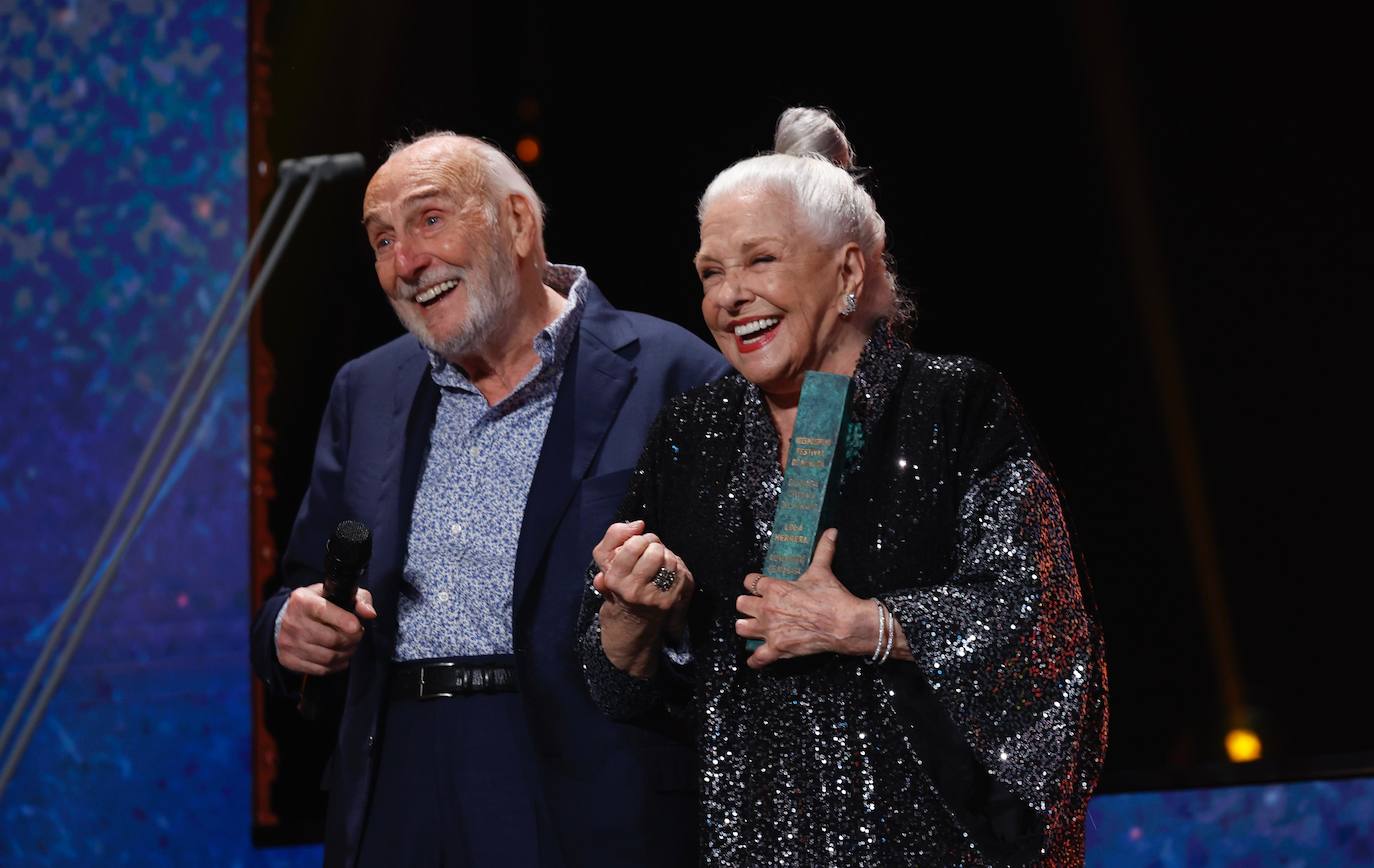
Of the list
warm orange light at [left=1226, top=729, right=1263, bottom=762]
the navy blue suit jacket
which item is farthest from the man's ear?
warm orange light at [left=1226, top=729, right=1263, bottom=762]

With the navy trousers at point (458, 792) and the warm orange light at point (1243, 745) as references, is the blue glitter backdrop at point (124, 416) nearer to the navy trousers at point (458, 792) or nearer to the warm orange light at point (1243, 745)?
the navy trousers at point (458, 792)

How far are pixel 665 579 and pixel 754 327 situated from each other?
0.30 meters

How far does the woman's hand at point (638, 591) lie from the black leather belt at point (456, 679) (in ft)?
1.07

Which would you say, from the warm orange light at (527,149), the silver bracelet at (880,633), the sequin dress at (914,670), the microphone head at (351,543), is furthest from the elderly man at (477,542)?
the warm orange light at (527,149)

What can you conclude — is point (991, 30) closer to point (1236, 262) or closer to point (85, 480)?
point (1236, 262)

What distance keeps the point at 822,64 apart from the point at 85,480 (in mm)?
1851

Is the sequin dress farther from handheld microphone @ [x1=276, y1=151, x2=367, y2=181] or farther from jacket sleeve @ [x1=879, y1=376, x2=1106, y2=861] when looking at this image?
handheld microphone @ [x1=276, y1=151, x2=367, y2=181]

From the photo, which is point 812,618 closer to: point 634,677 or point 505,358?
point 634,677

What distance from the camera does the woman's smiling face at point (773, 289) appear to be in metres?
1.60

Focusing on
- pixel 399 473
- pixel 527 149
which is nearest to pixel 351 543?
pixel 399 473

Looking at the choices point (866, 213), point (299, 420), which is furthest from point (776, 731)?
point (299, 420)

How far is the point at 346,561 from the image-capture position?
178 centimetres

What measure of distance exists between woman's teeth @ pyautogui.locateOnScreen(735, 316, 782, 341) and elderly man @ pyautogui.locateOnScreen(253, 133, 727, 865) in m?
0.42

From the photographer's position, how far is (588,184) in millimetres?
2938
